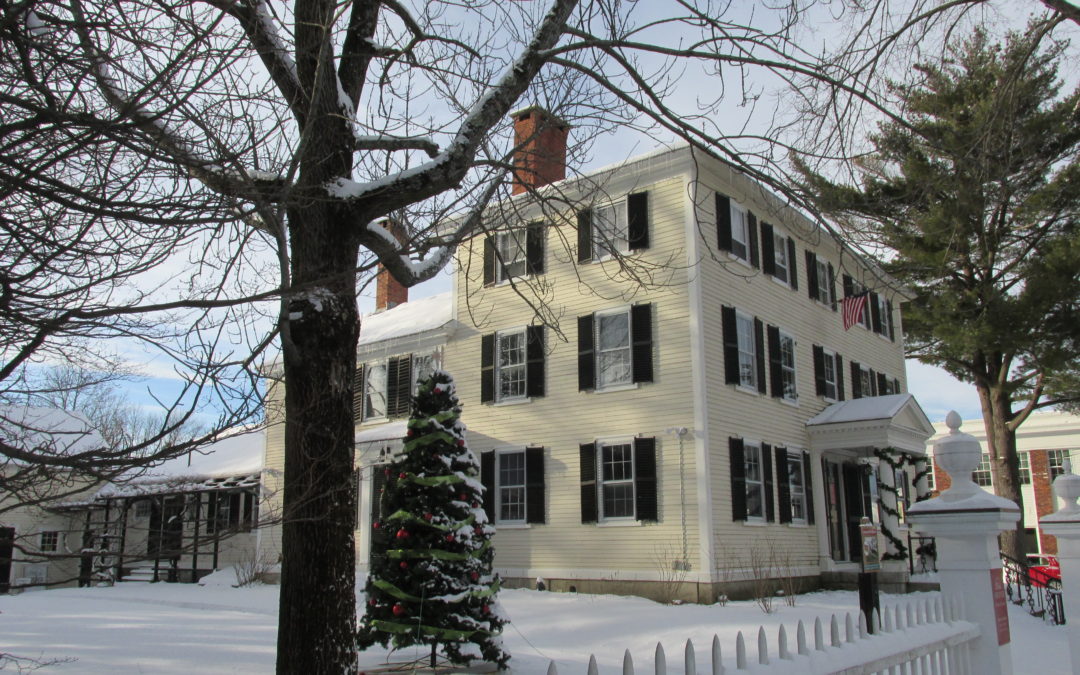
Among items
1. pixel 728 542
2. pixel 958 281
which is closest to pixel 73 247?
pixel 728 542

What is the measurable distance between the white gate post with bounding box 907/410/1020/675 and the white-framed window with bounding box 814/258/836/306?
16.4m

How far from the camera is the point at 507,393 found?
18969mm

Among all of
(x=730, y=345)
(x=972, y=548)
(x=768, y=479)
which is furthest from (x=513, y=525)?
(x=972, y=548)

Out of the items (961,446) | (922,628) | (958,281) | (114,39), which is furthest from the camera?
(958,281)

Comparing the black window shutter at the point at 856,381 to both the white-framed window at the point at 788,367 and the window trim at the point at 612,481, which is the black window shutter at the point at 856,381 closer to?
the white-framed window at the point at 788,367

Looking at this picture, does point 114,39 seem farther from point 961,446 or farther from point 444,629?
point 444,629

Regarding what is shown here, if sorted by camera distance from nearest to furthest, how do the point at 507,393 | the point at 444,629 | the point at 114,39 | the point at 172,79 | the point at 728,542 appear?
the point at 172,79
the point at 114,39
the point at 444,629
the point at 728,542
the point at 507,393

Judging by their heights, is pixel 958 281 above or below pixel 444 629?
above

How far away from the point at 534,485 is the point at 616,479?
198cm

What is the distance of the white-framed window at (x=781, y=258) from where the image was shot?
64.0 feet

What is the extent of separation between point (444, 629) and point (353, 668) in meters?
3.30

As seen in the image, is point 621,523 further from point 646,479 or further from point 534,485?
point 534,485

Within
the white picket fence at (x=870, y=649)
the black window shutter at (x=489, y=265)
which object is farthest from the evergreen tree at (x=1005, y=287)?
the white picket fence at (x=870, y=649)

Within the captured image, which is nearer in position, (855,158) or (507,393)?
(855,158)
